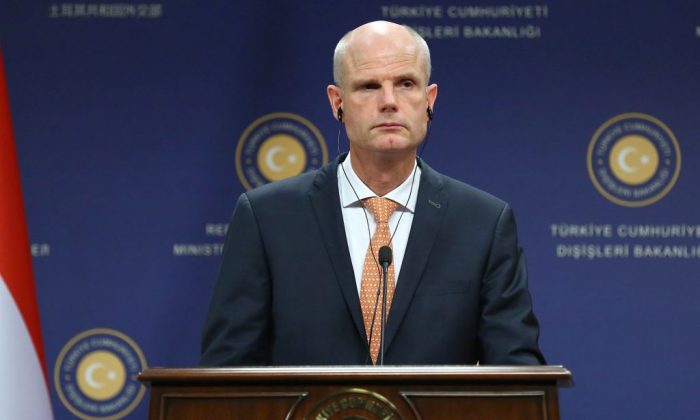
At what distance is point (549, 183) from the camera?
11.5ft

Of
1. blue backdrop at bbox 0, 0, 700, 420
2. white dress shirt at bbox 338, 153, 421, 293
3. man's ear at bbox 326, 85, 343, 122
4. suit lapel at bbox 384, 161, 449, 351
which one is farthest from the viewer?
blue backdrop at bbox 0, 0, 700, 420

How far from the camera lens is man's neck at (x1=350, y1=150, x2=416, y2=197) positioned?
2.45 m

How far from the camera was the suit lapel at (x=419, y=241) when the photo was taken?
2.22 meters

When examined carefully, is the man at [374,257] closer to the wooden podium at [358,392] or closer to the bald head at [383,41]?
the bald head at [383,41]

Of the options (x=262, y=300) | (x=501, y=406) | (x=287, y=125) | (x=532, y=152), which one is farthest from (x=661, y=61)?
(x=501, y=406)

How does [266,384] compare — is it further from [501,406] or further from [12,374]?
[12,374]

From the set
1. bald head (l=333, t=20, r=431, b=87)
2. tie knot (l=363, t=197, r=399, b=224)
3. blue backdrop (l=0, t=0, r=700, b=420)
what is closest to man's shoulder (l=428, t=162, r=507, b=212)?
tie knot (l=363, t=197, r=399, b=224)

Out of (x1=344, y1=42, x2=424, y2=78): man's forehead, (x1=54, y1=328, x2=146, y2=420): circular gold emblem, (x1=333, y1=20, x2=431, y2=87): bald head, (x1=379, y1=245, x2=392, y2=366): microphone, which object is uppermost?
(x1=333, y1=20, x2=431, y2=87): bald head

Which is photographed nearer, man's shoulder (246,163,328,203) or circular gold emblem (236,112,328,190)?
man's shoulder (246,163,328,203)

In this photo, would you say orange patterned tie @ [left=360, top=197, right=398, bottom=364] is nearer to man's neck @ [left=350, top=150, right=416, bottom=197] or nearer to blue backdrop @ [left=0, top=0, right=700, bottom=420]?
man's neck @ [left=350, top=150, right=416, bottom=197]

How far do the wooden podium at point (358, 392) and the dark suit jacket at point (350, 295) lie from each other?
502 mm

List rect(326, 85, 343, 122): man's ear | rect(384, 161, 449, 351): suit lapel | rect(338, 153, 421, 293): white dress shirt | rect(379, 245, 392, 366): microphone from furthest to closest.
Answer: rect(326, 85, 343, 122): man's ear → rect(338, 153, 421, 293): white dress shirt → rect(384, 161, 449, 351): suit lapel → rect(379, 245, 392, 366): microphone

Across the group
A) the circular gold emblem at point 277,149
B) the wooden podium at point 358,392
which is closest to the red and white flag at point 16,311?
the circular gold emblem at point 277,149

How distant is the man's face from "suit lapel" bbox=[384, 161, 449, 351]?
Answer: 4.4 inches
